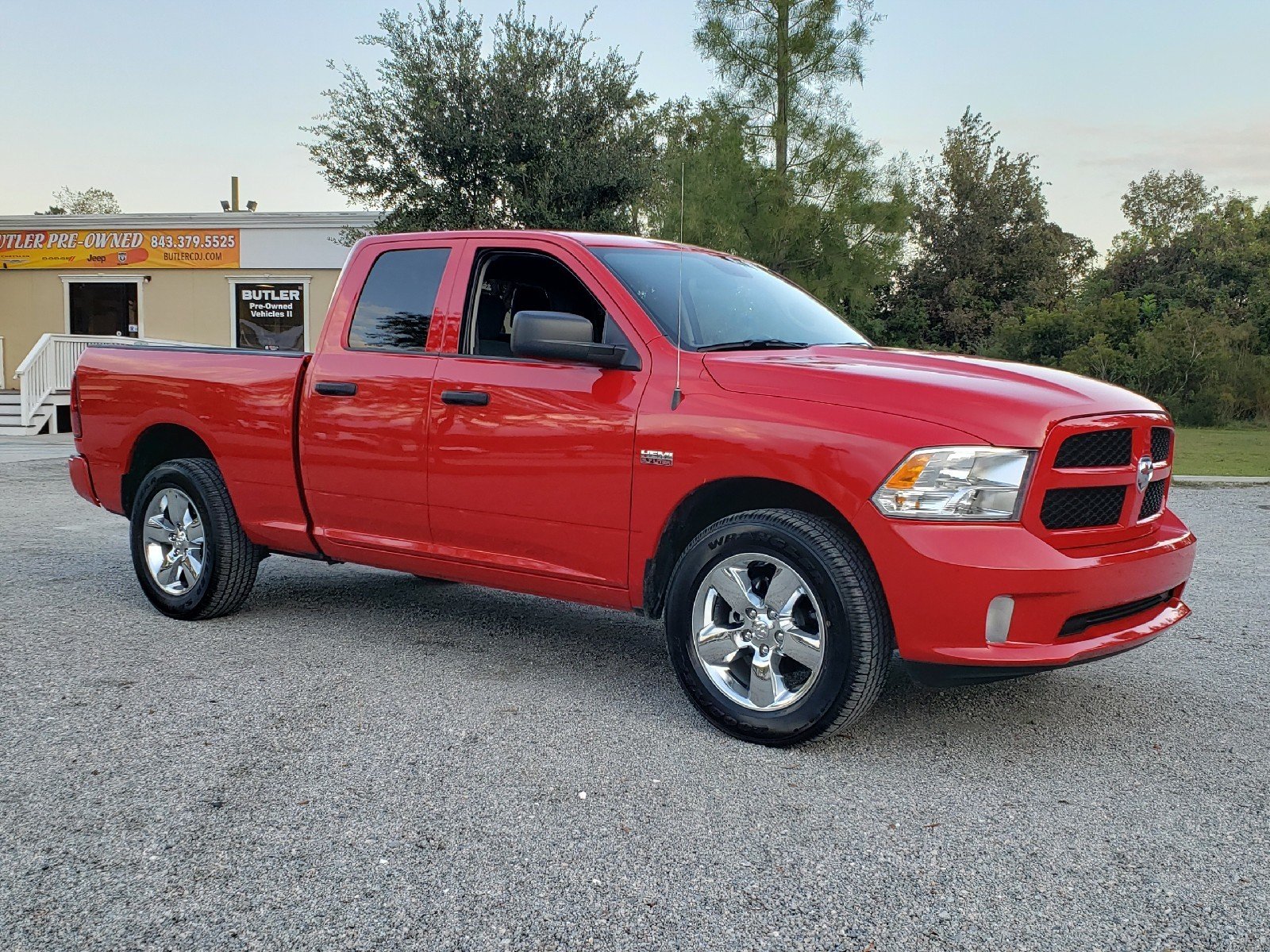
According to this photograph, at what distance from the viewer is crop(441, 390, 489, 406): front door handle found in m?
4.71

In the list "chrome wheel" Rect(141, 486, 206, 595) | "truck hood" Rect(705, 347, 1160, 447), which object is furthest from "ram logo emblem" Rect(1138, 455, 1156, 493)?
"chrome wheel" Rect(141, 486, 206, 595)

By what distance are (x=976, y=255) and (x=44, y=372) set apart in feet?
104

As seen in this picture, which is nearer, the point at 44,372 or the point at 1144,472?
the point at 1144,472

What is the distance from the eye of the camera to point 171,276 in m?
28.3

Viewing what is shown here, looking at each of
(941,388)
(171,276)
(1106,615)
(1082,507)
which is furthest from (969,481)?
(171,276)

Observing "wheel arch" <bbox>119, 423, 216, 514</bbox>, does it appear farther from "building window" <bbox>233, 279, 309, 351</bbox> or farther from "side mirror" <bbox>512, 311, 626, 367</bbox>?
"building window" <bbox>233, 279, 309, 351</bbox>

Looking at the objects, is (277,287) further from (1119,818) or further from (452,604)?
(1119,818)

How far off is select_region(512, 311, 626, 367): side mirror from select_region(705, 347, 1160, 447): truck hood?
1.35 ft

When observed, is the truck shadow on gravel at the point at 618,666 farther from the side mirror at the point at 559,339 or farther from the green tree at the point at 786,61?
the green tree at the point at 786,61

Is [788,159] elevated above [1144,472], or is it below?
above

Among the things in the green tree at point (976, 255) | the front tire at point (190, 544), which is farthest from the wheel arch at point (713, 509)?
the green tree at point (976, 255)

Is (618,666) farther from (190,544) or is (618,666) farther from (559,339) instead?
(190,544)

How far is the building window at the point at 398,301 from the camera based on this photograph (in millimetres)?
5141

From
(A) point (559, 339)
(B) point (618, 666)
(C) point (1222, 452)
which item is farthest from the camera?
(C) point (1222, 452)
